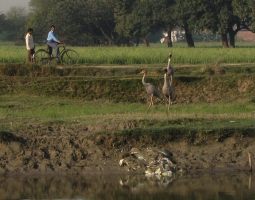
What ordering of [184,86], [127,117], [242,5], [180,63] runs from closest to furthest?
[127,117], [184,86], [180,63], [242,5]

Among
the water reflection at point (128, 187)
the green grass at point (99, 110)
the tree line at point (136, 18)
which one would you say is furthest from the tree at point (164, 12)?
the water reflection at point (128, 187)

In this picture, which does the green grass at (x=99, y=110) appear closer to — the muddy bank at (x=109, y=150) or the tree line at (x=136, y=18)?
the muddy bank at (x=109, y=150)

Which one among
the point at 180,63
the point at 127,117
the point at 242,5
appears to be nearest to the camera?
the point at 127,117

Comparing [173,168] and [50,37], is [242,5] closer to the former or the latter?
[50,37]

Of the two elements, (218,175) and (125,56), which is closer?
(218,175)

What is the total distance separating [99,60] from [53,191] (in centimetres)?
1740

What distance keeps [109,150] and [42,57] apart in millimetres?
12356

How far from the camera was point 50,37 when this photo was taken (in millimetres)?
29344

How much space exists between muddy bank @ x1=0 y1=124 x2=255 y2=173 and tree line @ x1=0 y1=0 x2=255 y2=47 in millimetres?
39687

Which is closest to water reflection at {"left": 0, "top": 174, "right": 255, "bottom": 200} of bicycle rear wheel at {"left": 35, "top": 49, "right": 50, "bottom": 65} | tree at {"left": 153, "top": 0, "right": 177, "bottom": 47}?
bicycle rear wheel at {"left": 35, "top": 49, "right": 50, "bottom": 65}

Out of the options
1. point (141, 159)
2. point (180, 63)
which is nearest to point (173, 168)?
point (141, 159)

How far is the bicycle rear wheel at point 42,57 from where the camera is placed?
29152mm

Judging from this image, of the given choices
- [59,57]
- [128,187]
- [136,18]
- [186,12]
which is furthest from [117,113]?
[136,18]

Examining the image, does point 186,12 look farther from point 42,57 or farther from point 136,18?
point 42,57
